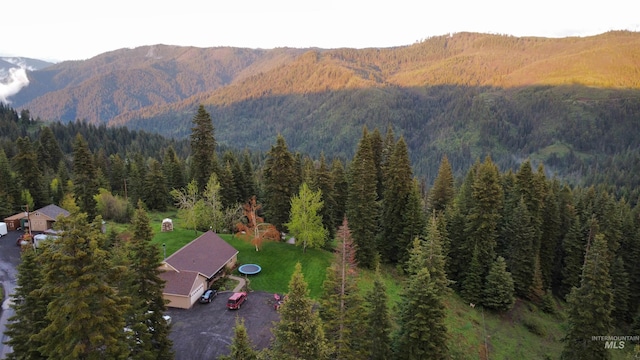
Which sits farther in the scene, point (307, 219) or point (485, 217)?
point (307, 219)

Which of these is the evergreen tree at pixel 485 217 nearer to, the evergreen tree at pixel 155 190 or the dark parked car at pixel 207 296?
the dark parked car at pixel 207 296

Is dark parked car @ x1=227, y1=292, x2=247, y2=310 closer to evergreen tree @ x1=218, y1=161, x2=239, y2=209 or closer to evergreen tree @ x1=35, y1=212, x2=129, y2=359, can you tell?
evergreen tree @ x1=35, y1=212, x2=129, y2=359

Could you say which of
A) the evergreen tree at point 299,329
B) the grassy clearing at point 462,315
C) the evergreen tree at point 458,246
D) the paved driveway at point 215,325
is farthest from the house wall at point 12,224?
the evergreen tree at point 458,246

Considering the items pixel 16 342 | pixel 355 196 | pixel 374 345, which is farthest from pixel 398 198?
pixel 16 342

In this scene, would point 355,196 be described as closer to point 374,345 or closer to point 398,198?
point 398,198

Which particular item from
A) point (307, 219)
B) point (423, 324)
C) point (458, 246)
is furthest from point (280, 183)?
point (423, 324)

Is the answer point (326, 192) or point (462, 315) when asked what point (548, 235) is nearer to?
point (462, 315)
